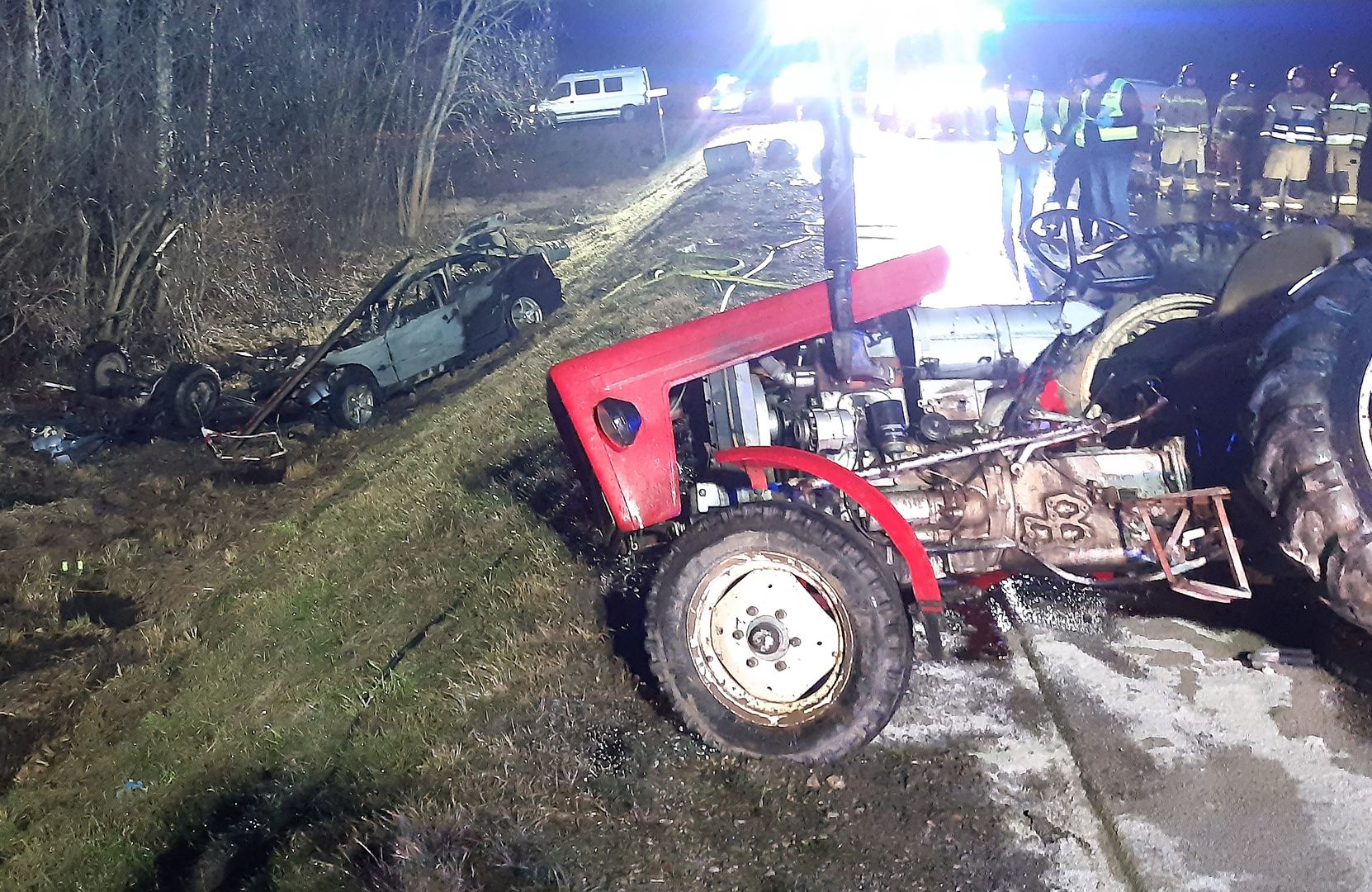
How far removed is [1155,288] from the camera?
5094mm

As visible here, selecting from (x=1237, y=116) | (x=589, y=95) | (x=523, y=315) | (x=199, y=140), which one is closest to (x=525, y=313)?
(x=523, y=315)

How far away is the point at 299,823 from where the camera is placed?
3293mm

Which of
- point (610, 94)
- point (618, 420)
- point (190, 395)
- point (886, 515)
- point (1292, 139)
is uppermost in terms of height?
point (610, 94)

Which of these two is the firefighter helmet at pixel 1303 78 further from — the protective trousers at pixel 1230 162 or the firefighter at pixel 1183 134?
the firefighter at pixel 1183 134

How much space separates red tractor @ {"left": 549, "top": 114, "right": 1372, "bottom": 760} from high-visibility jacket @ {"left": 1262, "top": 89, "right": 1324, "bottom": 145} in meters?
6.95

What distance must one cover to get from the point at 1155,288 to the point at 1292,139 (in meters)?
6.56

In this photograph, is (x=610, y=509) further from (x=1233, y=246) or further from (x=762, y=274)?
(x=762, y=274)

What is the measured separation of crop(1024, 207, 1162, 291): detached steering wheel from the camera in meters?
5.55

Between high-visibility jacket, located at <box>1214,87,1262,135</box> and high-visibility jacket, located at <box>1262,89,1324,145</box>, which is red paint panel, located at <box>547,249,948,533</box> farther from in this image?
high-visibility jacket, located at <box>1214,87,1262,135</box>

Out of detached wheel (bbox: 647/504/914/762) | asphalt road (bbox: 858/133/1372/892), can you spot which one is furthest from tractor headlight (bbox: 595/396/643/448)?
asphalt road (bbox: 858/133/1372/892)

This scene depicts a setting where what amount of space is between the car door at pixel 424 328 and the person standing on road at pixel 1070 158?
6.30 meters

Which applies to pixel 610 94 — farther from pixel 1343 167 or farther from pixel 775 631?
pixel 775 631

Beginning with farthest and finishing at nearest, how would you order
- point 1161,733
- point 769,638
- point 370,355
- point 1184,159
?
1. point 1184,159
2. point 370,355
3. point 1161,733
4. point 769,638

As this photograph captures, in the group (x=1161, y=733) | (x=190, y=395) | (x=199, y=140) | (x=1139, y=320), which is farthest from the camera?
(x=199, y=140)
